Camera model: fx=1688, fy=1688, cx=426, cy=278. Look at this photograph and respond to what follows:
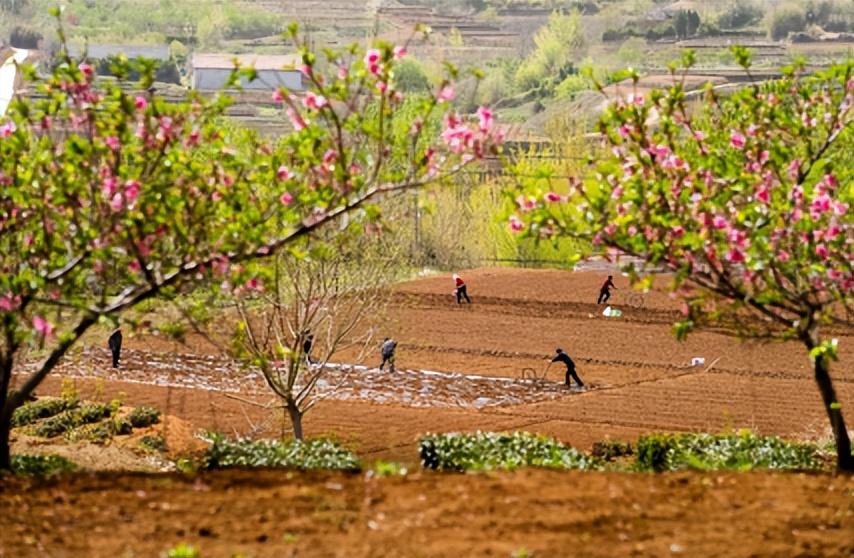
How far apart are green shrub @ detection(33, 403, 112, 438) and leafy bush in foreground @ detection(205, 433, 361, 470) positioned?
41.9ft

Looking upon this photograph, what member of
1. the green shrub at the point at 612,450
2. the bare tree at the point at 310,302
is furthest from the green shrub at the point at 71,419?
the green shrub at the point at 612,450

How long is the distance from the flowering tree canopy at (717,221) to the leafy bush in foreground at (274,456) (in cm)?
249

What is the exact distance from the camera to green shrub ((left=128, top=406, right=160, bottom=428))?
92.3ft

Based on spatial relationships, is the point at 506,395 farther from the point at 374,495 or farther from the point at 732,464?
the point at 374,495

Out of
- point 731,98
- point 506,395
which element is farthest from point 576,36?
point 731,98

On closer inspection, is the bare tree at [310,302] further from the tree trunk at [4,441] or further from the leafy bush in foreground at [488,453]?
the tree trunk at [4,441]

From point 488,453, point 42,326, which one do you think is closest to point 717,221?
point 488,453

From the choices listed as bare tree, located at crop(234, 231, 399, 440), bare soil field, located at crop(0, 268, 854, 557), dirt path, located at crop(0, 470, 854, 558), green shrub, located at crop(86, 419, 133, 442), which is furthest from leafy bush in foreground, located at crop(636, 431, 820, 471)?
green shrub, located at crop(86, 419, 133, 442)

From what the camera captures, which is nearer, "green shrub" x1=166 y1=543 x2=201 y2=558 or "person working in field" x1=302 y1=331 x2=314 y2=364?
"green shrub" x1=166 y1=543 x2=201 y2=558

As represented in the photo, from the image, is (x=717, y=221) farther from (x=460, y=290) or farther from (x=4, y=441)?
(x=460, y=290)

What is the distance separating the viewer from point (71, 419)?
89.0 ft

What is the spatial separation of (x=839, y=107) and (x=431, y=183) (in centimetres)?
451

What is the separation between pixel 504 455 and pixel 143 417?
14.3 meters

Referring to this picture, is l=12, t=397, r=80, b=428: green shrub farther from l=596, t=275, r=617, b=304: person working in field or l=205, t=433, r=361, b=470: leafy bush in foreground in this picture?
l=596, t=275, r=617, b=304: person working in field
